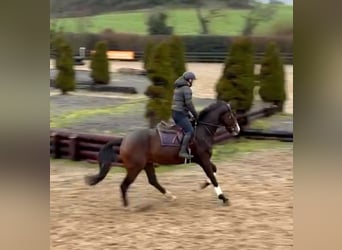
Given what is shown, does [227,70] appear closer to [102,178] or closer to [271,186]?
[271,186]

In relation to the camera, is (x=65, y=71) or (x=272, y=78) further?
(x=65, y=71)

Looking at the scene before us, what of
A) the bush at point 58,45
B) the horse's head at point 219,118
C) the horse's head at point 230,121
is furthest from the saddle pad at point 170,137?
the bush at point 58,45

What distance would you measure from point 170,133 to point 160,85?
24 cm

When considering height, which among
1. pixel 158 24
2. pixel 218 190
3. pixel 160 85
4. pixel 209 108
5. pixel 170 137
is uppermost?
pixel 158 24

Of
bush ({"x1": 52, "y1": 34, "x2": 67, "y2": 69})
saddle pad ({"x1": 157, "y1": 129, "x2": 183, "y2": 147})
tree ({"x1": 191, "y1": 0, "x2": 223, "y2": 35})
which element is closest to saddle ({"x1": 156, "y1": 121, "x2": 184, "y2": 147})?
saddle pad ({"x1": 157, "y1": 129, "x2": 183, "y2": 147})

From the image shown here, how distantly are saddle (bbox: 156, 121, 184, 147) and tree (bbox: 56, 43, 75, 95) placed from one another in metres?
0.49

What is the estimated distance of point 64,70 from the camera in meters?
3.17

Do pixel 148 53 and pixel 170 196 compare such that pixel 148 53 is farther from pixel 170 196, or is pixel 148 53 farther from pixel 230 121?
pixel 170 196

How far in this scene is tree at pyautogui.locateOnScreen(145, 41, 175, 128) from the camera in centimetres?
312

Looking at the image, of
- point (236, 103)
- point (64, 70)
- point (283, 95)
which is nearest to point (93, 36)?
point (64, 70)

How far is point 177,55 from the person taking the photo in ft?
10.3

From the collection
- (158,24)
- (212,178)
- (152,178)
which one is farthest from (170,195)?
(158,24)

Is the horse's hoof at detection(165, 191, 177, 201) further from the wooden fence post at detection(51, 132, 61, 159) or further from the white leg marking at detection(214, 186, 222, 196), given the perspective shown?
the wooden fence post at detection(51, 132, 61, 159)

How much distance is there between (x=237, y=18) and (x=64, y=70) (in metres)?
0.89
